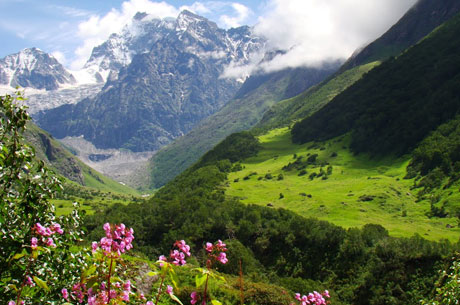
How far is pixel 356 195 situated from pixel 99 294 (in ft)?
450

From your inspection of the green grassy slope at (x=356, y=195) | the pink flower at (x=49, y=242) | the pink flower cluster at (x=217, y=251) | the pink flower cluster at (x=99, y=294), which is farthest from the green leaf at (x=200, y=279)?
the green grassy slope at (x=356, y=195)

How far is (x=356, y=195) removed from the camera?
135500 mm

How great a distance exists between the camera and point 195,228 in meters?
105

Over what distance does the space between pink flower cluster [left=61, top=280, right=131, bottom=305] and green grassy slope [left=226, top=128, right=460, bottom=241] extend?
93211 mm

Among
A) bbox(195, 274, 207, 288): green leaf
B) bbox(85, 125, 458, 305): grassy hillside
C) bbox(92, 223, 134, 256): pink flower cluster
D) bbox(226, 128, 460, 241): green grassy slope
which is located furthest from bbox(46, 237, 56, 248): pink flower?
bbox(226, 128, 460, 241): green grassy slope

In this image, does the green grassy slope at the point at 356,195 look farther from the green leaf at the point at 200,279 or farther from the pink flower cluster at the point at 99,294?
the green leaf at the point at 200,279

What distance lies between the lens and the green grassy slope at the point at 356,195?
339ft

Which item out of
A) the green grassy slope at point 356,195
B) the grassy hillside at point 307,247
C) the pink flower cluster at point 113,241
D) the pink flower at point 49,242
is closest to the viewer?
the pink flower cluster at point 113,241

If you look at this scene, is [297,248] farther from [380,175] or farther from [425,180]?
[380,175]

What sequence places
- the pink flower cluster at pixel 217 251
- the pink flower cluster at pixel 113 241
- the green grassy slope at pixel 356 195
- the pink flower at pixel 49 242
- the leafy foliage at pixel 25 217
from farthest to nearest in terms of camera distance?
the green grassy slope at pixel 356 195, the leafy foliage at pixel 25 217, the pink flower at pixel 49 242, the pink flower cluster at pixel 113 241, the pink flower cluster at pixel 217 251

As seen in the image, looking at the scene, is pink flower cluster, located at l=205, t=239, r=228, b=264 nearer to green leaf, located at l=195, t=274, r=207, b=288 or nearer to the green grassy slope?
green leaf, located at l=195, t=274, r=207, b=288

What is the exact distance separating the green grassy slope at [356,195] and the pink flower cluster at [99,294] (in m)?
93.2

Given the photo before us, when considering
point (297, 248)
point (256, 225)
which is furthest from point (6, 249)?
point (256, 225)

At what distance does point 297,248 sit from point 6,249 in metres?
84.0
